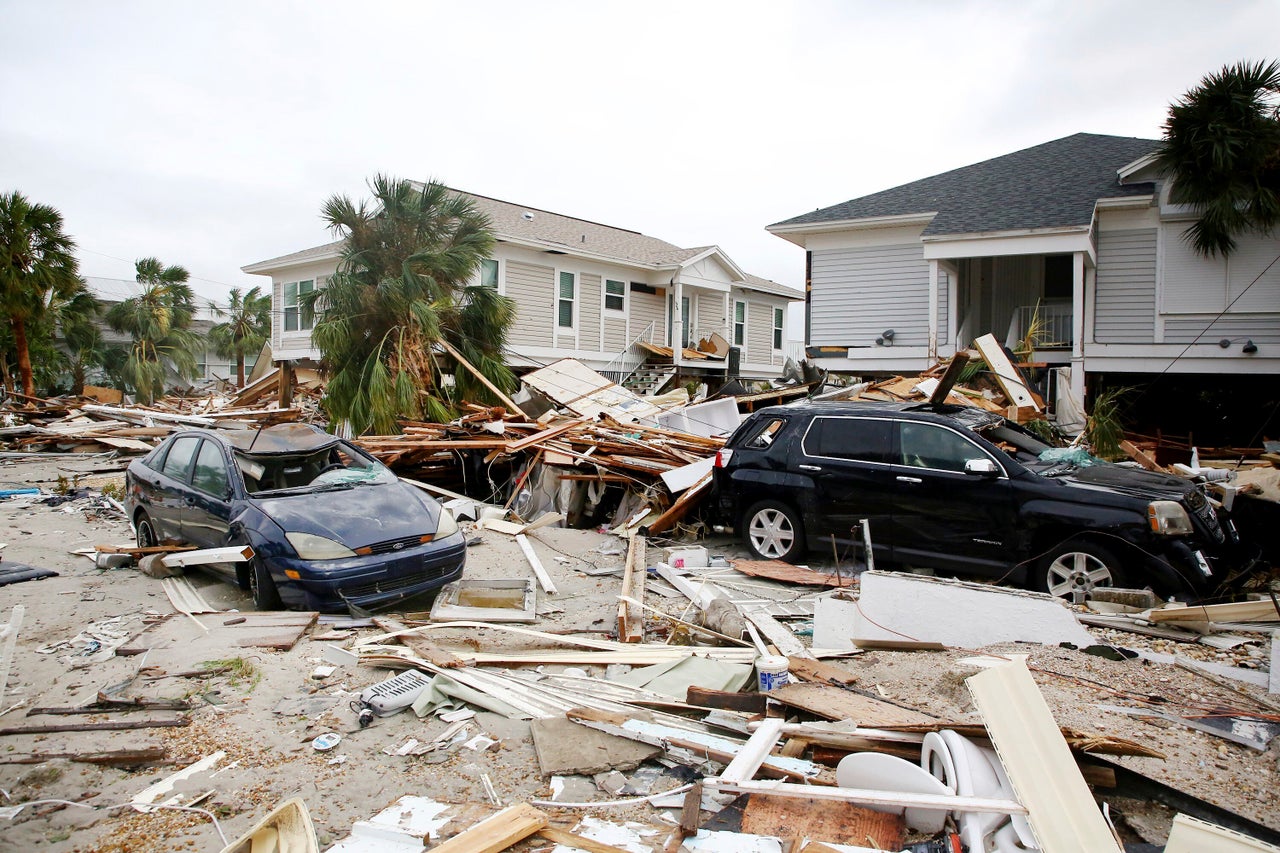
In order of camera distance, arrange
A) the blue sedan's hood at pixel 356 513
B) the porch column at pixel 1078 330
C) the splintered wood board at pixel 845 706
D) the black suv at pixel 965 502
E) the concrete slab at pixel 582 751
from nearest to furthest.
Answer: the concrete slab at pixel 582 751
the splintered wood board at pixel 845 706
the blue sedan's hood at pixel 356 513
the black suv at pixel 965 502
the porch column at pixel 1078 330

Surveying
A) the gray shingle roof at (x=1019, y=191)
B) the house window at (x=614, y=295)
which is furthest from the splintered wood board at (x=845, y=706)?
the house window at (x=614, y=295)

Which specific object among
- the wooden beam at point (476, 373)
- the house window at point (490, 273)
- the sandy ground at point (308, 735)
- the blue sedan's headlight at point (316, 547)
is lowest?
the sandy ground at point (308, 735)

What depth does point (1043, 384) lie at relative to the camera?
15.5m

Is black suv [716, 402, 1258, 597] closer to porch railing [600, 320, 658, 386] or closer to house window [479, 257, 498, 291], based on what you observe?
house window [479, 257, 498, 291]

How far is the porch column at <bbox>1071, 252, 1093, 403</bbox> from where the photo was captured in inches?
564

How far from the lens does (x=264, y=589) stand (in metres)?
6.56

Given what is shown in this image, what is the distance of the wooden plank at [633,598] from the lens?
6027 mm

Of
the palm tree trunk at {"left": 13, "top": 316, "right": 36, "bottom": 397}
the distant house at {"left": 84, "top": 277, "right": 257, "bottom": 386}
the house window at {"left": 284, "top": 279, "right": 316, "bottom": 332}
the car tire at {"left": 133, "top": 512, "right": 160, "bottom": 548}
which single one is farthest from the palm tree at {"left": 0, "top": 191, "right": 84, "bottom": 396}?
the car tire at {"left": 133, "top": 512, "right": 160, "bottom": 548}

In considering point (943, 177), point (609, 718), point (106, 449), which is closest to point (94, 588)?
point (609, 718)

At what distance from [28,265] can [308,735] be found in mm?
26400

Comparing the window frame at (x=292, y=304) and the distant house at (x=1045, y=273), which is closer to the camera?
the distant house at (x=1045, y=273)

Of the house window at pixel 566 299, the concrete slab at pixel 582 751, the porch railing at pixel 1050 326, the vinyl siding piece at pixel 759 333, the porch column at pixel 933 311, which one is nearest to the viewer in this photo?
the concrete slab at pixel 582 751

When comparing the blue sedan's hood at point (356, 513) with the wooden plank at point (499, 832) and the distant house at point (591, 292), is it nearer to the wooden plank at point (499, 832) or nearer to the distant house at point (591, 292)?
the wooden plank at point (499, 832)

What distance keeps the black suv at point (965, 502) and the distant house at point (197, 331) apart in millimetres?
33333
